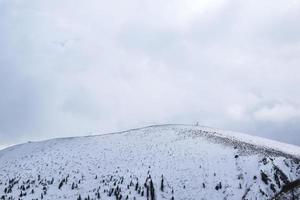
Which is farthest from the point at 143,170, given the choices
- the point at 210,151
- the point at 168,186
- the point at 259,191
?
the point at 259,191

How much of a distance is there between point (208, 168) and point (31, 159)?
2994 cm

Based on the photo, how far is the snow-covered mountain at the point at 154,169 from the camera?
2394 inches

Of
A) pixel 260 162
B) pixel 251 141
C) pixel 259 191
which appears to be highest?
pixel 251 141

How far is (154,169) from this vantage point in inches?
2677

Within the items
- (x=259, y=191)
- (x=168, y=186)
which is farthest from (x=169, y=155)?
(x=259, y=191)

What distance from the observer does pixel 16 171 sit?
74062mm

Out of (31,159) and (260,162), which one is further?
(31,159)

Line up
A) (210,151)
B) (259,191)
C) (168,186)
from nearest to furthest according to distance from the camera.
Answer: (259,191) → (168,186) → (210,151)

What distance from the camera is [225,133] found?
93.2 meters

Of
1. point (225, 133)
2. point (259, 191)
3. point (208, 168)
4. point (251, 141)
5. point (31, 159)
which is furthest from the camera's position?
point (225, 133)

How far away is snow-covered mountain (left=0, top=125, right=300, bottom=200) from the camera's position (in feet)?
200

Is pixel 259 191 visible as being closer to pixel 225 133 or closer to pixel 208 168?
pixel 208 168

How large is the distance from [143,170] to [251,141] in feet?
86.5

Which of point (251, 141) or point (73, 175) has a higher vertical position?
point (251, 141)
